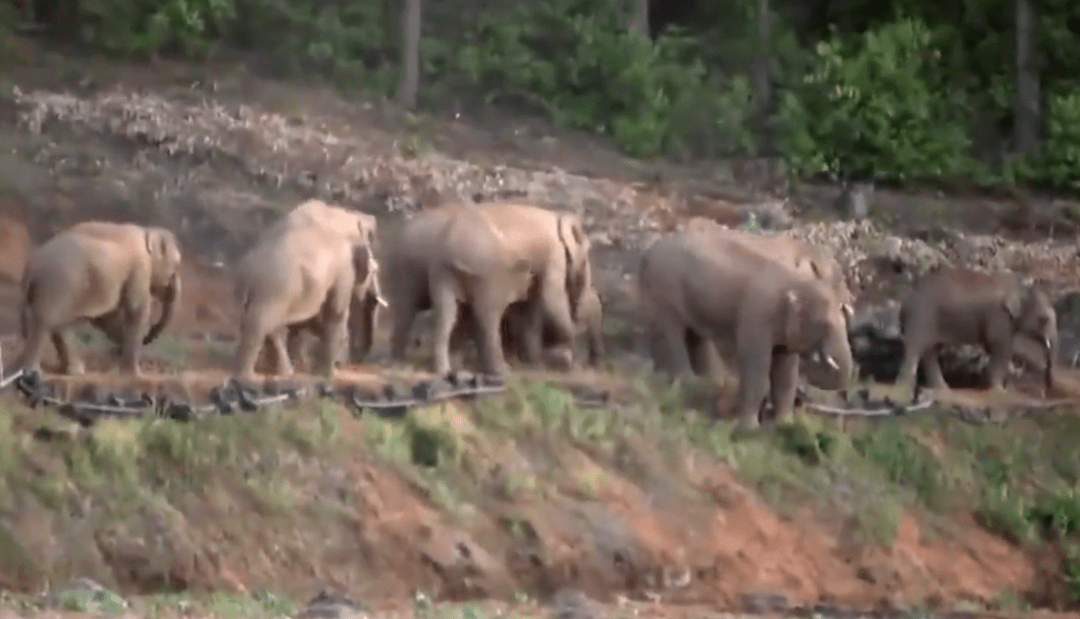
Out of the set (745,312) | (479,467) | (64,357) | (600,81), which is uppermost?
(600,81)

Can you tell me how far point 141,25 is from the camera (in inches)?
592

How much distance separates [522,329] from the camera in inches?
389

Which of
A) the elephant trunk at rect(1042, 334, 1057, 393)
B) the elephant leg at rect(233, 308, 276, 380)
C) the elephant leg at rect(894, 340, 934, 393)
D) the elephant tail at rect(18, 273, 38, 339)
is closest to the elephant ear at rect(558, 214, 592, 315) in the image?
the elephant leg at rect(233, 308, 276, 380)

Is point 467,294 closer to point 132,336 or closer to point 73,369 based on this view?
point 132,336

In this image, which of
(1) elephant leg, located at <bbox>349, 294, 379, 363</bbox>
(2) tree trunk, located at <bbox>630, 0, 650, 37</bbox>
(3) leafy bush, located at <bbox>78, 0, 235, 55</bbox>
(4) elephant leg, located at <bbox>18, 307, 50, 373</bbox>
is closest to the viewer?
(4) elephant leg, located at <bbox>18, 307, 50, 373</bbox>

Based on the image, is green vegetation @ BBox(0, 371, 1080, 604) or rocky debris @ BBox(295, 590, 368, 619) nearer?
rocky debris @ BBox(295, 590, 368, 619)

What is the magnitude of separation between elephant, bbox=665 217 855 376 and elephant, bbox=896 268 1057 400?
53.6 inches

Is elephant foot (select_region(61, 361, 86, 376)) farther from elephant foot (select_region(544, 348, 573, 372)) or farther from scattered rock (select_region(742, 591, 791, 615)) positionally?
scattered rock (select_region(742, 591, 791, 615))

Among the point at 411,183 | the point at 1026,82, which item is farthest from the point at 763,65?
the point at 411,183

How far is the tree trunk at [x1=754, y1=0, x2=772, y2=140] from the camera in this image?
642 inches

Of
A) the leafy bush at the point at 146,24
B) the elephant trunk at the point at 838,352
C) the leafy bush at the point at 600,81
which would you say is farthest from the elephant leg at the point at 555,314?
the leafy bush at the point at 146,24

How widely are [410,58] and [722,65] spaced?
10.1 ft

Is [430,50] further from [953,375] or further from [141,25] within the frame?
[953,375]

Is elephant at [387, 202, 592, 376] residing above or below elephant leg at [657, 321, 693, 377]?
above
